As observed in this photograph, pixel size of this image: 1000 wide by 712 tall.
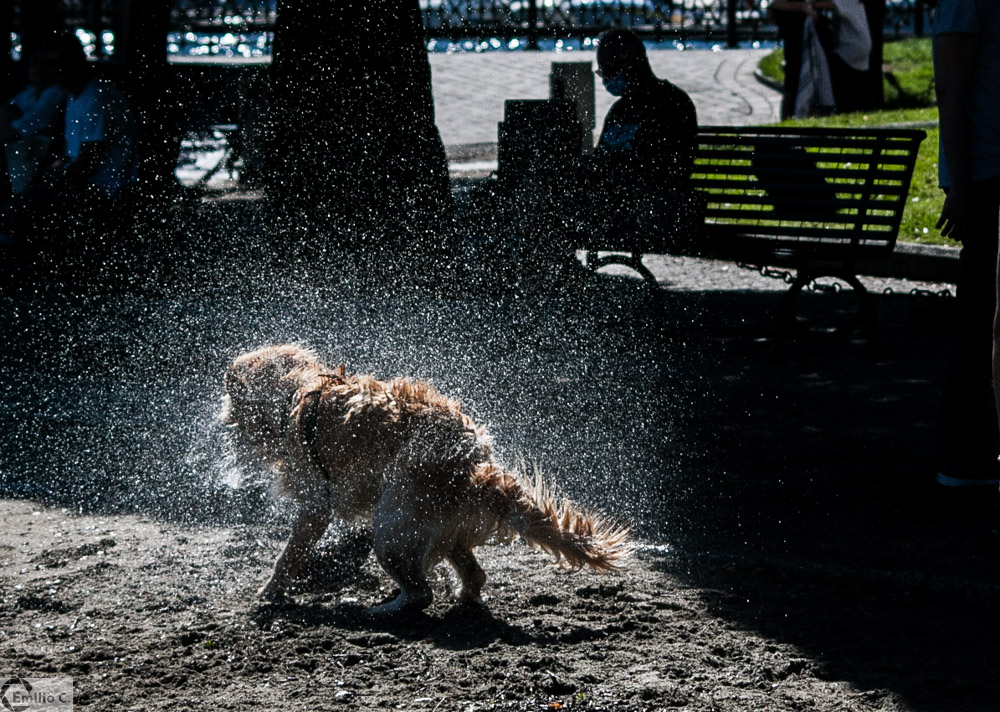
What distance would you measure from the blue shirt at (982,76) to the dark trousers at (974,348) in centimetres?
9

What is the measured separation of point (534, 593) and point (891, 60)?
672 inches

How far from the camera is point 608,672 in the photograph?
3221mm

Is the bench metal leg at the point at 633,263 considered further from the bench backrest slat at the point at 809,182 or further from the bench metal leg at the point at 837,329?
the bench metal leg at the point at 837,329

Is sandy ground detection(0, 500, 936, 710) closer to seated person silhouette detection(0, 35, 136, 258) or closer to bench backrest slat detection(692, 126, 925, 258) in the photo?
bench backrest slat detection(692, 126, 925, 258)

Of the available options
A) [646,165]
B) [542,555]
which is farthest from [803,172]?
[542,555]

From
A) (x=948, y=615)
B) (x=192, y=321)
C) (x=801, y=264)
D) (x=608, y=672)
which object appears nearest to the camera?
(x=608, y=672)

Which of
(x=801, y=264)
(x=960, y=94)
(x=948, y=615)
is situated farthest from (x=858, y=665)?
(x=801, y=264)

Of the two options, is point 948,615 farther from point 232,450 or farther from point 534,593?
point 232,450

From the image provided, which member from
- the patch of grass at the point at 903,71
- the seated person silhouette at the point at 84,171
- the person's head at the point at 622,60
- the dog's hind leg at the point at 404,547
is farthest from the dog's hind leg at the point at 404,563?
the patch of grass at the point at 903,71

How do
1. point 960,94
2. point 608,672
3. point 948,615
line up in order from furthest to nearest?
1. point 960,94
2. point 948,615
3. point 608,672

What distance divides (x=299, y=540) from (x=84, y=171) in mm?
5433

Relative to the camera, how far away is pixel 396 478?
11.3 feet

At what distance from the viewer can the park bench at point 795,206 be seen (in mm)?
6887

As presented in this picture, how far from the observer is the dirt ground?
3.20 meters
